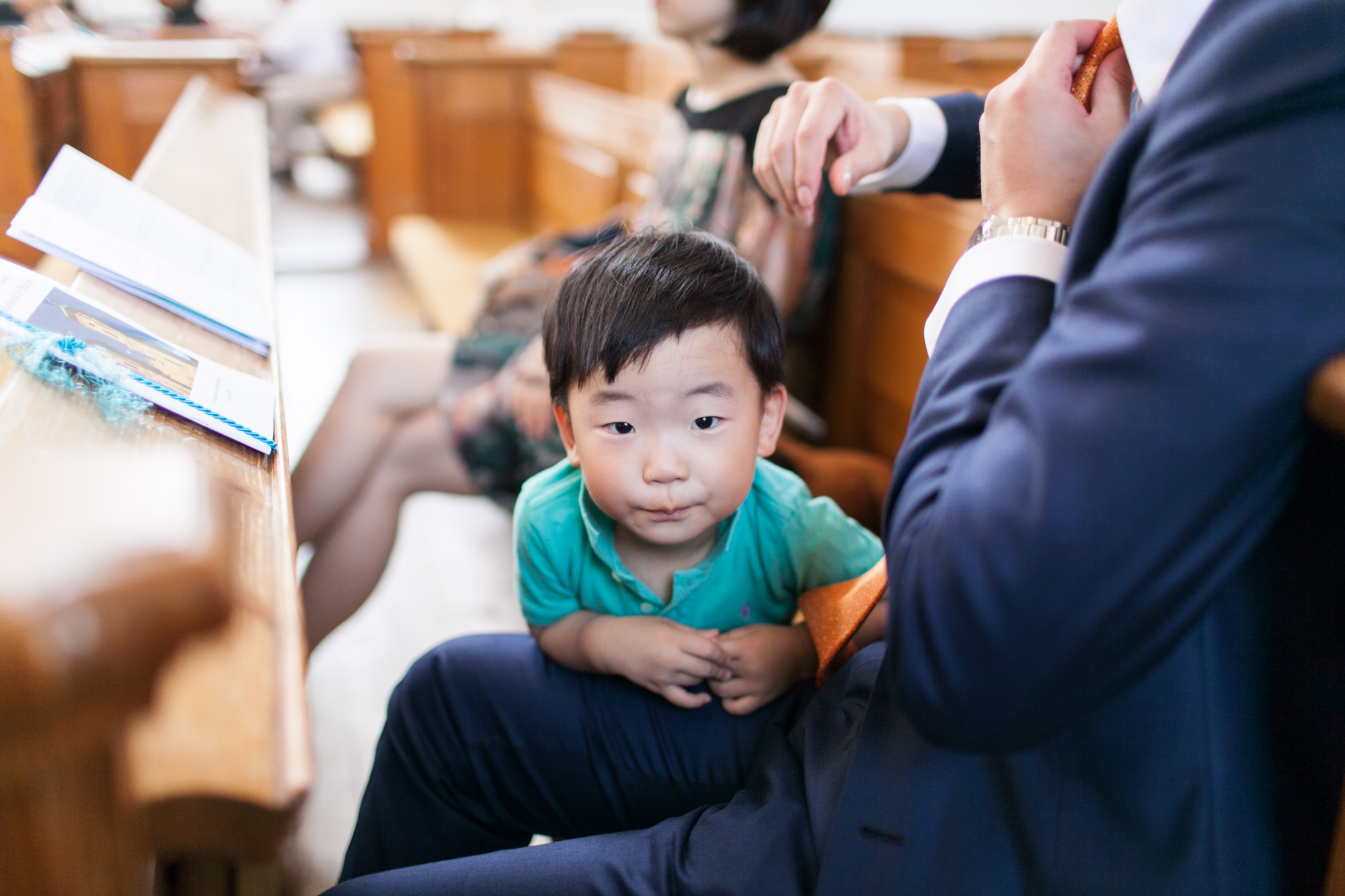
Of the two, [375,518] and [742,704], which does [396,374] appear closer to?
[375,518]

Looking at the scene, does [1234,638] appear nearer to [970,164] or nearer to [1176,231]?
[1176,231]

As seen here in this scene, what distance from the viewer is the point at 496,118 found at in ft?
15.5

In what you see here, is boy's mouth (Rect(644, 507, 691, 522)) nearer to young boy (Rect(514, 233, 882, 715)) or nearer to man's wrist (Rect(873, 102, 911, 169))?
young boy (Rect(514, 233, 882, 715))

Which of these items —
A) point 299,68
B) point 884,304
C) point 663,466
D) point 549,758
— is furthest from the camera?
point 299,68

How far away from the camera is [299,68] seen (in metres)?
Result: 7.27

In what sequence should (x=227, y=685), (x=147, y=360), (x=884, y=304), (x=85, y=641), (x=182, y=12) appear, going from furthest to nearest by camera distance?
1. (x=182, y=12)
2. (x=884, y=304)
3. (x=147, y=360)
4. (x=227, y=685)
5. (x=85, y=641)

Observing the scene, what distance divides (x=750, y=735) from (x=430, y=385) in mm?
1188

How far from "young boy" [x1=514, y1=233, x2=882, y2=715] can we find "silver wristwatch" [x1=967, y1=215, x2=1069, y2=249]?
32 centimetres

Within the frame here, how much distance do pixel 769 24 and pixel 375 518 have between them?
1159mm

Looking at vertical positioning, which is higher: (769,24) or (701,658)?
(769,24)

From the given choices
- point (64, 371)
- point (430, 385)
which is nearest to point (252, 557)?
point (64, 371)

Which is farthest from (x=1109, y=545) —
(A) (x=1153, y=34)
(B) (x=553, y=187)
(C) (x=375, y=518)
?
(B) (x=553, y=187)

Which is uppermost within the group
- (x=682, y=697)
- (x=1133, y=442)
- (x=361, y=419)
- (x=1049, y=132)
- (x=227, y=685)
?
(x=1049, y=132)

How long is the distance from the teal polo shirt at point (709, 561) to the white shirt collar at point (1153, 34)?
53 centimetres
